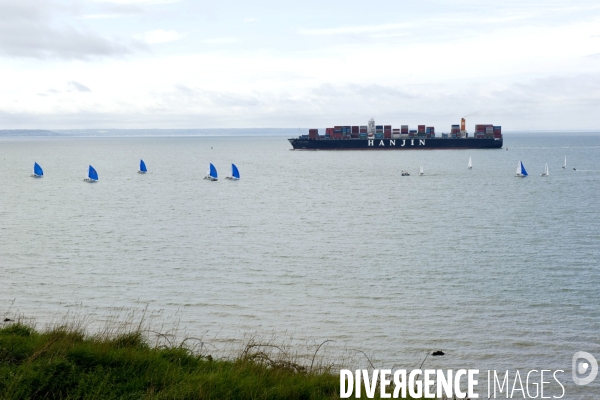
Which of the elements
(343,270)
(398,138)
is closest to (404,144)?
(398,138)

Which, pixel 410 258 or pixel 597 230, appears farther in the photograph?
pixel 597 230

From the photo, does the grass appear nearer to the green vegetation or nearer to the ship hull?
the green vegetation

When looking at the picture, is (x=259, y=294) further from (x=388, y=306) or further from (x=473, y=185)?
(x=473, y=185)

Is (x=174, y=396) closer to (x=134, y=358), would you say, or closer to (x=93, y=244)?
(x=134, y=358)

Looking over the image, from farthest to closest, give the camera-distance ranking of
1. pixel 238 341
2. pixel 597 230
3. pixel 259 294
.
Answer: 1. pixel 597 230
2. pixel 259 294
3. pixel 238 341

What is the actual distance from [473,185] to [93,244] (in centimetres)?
4100

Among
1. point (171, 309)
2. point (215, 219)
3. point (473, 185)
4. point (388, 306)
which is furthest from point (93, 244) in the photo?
point (473, 185)

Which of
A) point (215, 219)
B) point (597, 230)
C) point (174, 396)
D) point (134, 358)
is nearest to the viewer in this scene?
point (174, 396)

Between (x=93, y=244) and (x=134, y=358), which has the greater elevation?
(x=134, y=358)

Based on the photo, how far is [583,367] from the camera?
38.6ft

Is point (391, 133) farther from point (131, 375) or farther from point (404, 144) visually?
point (131, 375)

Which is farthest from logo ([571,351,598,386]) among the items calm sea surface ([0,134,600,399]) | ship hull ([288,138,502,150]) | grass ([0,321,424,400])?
ship hull ([288,138,502,150])

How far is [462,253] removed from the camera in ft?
79.2

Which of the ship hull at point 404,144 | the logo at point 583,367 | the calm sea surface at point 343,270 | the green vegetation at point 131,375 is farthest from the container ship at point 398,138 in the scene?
the green vegetation at point 131,375
